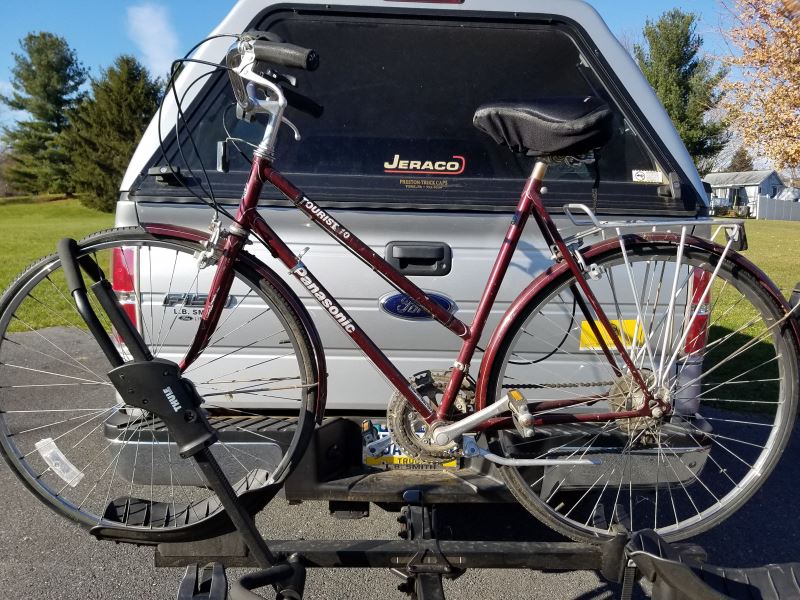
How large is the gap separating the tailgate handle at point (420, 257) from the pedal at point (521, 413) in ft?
1.81

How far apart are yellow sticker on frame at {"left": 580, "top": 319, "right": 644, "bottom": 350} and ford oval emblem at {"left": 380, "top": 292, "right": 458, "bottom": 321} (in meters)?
0.54

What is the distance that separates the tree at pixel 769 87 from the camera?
1341cm

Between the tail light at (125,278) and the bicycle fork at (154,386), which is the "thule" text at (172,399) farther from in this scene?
the tail light at (125,278)

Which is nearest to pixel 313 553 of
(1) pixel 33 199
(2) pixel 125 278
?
(2) pixel 125 278

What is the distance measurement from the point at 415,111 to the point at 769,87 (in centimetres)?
1435

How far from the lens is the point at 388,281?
8.04ft

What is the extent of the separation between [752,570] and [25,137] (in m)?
63.4

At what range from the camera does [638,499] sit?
11.8 ft

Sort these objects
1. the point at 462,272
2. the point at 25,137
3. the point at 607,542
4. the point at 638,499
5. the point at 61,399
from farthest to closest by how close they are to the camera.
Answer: the point at 25,137 → the point at 61,399 → the point at 638,499 → the point at 462,272 → the point at 607,542

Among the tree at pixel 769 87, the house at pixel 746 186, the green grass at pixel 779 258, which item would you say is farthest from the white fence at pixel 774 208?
the tree at pixel 769 87

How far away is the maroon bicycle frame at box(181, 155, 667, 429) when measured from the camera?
7.67 feet

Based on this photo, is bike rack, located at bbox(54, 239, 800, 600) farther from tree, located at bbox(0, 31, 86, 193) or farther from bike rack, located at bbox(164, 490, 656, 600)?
tree, located at bbox(0, 31, 86, 193)

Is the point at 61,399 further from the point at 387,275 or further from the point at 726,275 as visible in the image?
the point at 726,275

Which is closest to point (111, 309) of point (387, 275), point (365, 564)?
point (387, 275)
